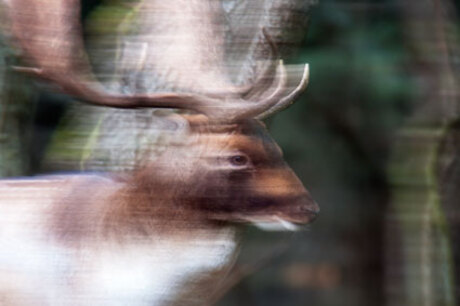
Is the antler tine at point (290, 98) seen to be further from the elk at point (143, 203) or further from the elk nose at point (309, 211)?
the elk nose at point (309, 211)

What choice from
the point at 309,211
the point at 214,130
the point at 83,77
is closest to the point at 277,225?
the point at 309,211

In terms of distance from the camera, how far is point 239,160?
2.04 metres

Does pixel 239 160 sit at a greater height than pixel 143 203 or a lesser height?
greater

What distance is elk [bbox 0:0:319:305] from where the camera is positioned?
6.57 feet

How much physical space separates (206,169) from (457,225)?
801 mm

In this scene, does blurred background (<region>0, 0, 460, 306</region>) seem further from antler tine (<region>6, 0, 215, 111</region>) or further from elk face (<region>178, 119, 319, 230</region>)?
antler tine (<region>6, 0, 215, 111</region>)

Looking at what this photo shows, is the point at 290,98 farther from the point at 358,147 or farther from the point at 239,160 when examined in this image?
the point at 358,147

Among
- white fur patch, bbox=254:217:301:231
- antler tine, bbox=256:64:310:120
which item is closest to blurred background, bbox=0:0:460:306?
white fur patch, bbox=254:217:301:231

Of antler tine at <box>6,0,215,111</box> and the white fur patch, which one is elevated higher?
antler tine at <box>6,0,215,111</box>

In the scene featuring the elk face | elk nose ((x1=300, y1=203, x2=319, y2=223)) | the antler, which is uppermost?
the antler

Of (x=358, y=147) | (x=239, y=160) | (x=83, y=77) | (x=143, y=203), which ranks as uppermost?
(x=83, y=77)

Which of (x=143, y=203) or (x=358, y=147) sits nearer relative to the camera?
(x=143, y=203)

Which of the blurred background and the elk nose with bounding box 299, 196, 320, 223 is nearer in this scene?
the elk nose with bounding box 299, 196, 320, 223

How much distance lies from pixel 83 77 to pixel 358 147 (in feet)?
5.42
